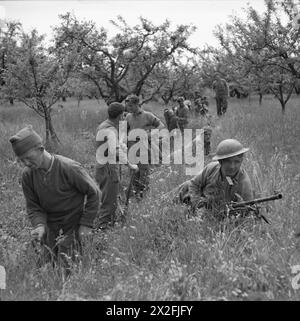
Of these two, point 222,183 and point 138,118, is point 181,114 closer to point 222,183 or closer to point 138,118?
point 138,118

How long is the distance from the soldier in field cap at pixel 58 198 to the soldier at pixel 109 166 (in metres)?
1.68

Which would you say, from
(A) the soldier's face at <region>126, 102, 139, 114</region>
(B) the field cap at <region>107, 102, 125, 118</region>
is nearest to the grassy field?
(B) the field cap at <region>107, 102, 125, 118</region>

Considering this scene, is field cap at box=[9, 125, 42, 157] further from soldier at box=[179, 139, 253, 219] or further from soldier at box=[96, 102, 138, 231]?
soldier at box=[96, 102, 138, 231]

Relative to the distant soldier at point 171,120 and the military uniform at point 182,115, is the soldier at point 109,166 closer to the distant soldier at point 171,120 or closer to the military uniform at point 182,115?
the distant soldier at point 171,120

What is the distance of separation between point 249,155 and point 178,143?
3368mm

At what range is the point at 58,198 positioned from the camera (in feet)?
12.9

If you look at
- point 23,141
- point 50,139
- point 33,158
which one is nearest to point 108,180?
point 33,158

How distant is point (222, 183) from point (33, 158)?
187 centimetres

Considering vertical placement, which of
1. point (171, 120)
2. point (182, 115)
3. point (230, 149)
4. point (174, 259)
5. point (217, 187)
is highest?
point (182, 115)

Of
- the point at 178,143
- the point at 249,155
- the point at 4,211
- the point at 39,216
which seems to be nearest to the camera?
the point at 39,216

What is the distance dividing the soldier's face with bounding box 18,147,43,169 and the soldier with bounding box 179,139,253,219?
5.40ft

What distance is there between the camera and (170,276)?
10.3ft
